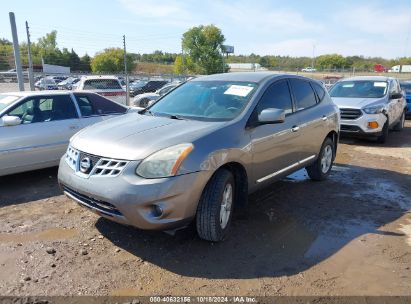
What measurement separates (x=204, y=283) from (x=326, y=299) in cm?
100

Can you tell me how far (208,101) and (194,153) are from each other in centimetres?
127

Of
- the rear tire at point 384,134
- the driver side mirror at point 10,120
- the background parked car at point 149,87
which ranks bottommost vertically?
the background parked car at point 149,87

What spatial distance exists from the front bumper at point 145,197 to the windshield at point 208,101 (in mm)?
1010

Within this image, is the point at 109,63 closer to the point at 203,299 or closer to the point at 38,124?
the point at 38,124

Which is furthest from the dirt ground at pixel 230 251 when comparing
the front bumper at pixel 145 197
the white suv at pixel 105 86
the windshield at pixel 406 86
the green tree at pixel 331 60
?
the green tree at pixel 331 60

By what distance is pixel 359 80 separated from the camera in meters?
11.1

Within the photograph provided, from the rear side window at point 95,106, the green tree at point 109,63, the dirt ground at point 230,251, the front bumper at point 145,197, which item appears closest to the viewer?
the dirt ground at point 230,251

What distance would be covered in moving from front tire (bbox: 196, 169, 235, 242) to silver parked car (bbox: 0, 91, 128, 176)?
3.36m

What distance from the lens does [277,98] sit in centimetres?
482

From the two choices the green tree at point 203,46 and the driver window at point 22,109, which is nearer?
the driver window at point 22,109

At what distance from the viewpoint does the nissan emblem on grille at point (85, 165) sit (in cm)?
362

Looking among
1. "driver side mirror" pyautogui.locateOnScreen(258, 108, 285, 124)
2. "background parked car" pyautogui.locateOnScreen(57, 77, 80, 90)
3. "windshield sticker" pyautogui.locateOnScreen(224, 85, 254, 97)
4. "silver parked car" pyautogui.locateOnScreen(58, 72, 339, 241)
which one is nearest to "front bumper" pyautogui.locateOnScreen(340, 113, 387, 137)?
"silver parked car" pyautogui.locateOnScreen(58, 72, 339, 241)

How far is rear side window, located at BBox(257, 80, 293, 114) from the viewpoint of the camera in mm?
4531

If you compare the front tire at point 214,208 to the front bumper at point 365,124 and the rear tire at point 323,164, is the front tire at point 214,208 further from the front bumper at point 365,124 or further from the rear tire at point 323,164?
the front bumper at point 365,124
